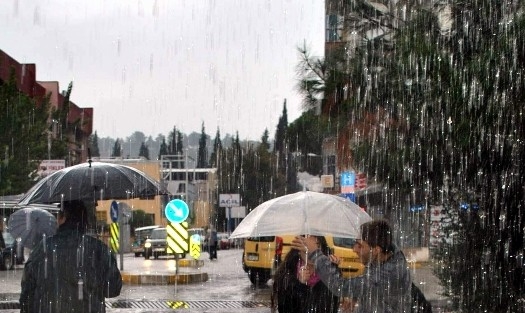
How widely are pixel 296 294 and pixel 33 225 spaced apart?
542 cm

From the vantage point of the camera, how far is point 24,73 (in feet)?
204

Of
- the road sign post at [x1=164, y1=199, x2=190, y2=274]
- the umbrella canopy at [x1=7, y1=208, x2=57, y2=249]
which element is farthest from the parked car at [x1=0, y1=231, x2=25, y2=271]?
the umbrella canopy at [x1=7, y1=208, x2=57, y2=249]

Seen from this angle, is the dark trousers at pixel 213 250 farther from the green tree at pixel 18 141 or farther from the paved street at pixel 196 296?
the paved street at pixel 196 296

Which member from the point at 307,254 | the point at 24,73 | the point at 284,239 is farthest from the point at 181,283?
the point at 24,73

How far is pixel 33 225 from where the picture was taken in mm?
11797

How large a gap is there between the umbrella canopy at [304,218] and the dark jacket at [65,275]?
1.71 meters

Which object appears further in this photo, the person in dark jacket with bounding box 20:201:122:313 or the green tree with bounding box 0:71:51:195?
the green tree with bounding box 0:71:51:195

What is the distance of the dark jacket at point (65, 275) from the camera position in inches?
248

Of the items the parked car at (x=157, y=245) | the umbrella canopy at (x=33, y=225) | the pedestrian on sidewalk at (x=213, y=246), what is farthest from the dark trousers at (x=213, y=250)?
the umbrella canopy at (x=33, y=225)

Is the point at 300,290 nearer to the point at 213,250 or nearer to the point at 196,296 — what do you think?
the point at 196,296

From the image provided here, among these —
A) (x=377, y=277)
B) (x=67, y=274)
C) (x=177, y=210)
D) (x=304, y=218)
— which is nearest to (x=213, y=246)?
(x=177, y=210)

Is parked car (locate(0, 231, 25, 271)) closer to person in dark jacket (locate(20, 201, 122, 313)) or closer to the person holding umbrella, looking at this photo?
person in dark jacket (locate(20, 201, 122, 313))

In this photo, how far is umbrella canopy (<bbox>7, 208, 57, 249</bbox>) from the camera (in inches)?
459

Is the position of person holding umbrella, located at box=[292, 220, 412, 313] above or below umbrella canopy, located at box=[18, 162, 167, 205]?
below
